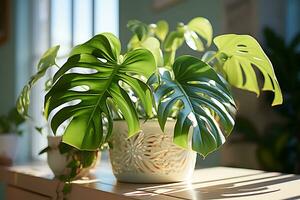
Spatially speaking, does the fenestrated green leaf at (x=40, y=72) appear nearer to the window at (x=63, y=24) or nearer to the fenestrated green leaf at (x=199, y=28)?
the fenestrated green leaf at (x=199, y=28)

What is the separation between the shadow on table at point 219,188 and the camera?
89 centimetres

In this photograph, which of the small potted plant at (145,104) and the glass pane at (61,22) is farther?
the glass pane at (61,22)

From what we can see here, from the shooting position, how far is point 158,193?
36.3 inches

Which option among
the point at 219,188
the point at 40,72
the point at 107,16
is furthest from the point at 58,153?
the point at 107,16

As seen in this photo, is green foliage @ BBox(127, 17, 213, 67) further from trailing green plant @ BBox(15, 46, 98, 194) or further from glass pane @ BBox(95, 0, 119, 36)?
glass pane @ BBox(95, 0, 119, 36)

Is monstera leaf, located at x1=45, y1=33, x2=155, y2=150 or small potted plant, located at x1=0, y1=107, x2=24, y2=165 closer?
monstera leaf, located at x1=45, y1=33, x2=155, y2=150

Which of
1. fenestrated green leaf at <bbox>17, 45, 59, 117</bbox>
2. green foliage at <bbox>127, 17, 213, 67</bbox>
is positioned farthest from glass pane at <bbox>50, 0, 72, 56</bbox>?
fenestrated green leaf at <bbox>17, 45, 59, 117</bbox>

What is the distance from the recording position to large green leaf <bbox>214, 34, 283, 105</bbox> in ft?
3.35

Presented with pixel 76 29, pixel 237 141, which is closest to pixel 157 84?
pixel 237 141

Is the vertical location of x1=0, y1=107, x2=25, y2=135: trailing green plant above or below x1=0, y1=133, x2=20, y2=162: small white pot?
above

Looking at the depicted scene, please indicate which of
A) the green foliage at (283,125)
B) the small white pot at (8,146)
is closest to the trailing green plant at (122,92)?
the green foliage at (283,125)

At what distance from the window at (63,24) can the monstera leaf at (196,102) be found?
1.73 m

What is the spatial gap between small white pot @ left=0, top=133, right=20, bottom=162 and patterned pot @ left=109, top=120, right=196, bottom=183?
96 cm

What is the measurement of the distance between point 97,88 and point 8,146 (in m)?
1.13
